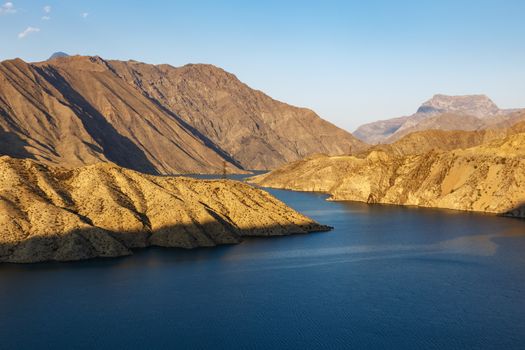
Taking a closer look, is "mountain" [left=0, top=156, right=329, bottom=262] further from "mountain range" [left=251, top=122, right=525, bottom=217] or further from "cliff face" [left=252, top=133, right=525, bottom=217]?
"cliff face" [left=252, top=133, right=525, bottom=217]

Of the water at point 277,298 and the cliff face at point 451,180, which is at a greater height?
the cliff face at point 451,180

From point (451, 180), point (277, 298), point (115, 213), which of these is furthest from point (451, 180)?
point (277, 298)

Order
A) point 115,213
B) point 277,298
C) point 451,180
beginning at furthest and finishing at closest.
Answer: point 451,180
point 115,213
point 277,298

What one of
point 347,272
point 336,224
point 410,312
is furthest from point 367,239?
point 410,312

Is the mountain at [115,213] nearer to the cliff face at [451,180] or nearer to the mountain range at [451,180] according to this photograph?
the mountain range at [451,180]

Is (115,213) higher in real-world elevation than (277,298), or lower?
higher

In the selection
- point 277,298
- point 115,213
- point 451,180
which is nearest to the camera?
point 277,298

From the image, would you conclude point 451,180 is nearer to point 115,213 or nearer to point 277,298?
point 115,213

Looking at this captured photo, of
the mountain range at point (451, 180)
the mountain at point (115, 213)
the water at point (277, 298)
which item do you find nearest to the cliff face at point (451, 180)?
the mountain range at point (451, 180)
